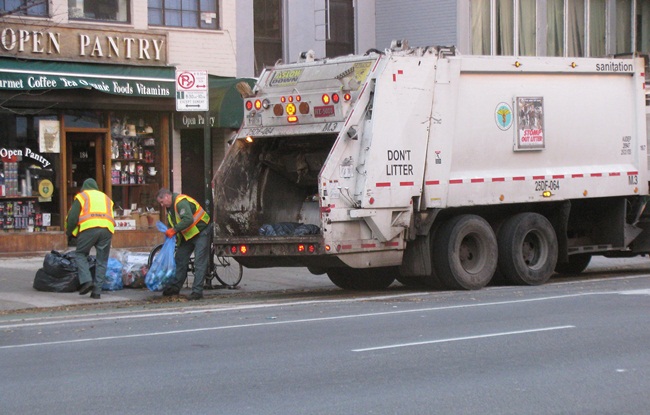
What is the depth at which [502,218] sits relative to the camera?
15.4m

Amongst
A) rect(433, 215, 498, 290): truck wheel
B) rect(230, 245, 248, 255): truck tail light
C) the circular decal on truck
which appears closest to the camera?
rect(230, 245, 248, 255): truck tail light

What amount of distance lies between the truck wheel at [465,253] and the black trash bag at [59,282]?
494 centimetres

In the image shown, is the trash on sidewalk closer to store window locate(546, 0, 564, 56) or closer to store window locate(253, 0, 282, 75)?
store window locate(253, 0, 282, 75)

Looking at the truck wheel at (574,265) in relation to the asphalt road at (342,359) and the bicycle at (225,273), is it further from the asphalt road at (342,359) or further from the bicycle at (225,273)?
the bicycle at (225,273)

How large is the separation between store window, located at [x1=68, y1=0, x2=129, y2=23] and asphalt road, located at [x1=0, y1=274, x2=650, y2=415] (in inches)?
346

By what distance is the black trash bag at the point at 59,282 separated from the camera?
48.5ft

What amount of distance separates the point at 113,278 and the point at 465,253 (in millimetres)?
4946

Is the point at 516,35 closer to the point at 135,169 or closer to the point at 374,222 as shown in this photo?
the point at 135,169

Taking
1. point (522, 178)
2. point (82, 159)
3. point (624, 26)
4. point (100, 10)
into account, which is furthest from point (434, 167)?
point (624, 26)

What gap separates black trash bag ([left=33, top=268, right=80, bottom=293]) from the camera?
48.5 ft

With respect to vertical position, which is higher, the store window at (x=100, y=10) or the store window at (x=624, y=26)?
the store window at (x=624, y=26)

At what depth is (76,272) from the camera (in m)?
14.8

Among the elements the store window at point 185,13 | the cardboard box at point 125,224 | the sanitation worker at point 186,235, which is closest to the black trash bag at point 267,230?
the sanitation worker at point 186,235

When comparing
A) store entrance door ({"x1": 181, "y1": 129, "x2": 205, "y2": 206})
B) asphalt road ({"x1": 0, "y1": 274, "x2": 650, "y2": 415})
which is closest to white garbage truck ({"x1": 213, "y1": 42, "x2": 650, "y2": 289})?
asphalt road ({"x1": 0, "y1": 274, "x2": 650, "y2": 415})
